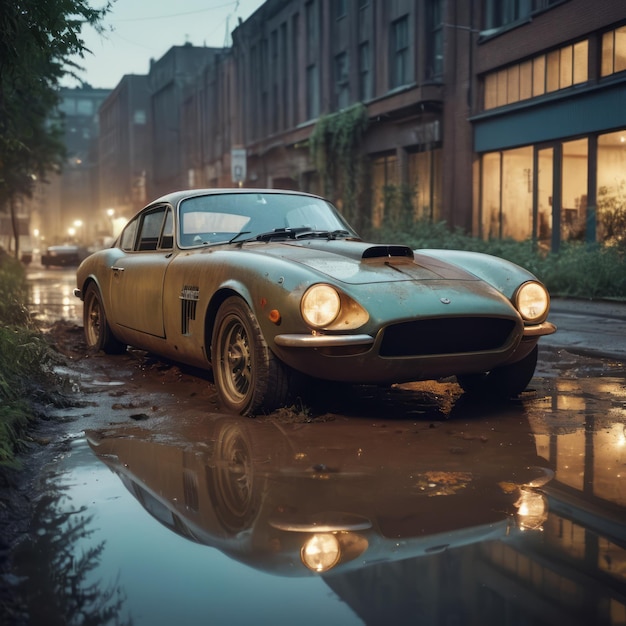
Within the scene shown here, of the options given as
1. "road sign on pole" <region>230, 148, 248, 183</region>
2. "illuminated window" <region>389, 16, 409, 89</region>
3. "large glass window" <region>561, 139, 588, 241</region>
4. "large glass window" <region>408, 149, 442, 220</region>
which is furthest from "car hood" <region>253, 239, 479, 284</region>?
→ "illuminated window" <region>389, 16, 409, 89</region>

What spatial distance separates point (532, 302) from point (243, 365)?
71.3 inches

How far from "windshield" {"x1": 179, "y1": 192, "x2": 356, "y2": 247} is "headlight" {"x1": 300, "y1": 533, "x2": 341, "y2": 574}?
3518mm

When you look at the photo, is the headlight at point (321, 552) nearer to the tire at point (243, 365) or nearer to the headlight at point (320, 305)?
the headlight at point (320, 305)

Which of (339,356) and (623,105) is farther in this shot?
(623,105)

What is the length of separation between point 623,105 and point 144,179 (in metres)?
59.3

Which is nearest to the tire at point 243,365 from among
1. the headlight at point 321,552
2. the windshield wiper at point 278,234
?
the windshield wiper at point 278,234

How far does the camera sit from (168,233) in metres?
7.10

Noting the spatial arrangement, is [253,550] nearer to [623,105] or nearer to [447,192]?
[623,105]

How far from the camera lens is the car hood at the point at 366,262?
5.34 metres

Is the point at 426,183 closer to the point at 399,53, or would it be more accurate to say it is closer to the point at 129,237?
the point at 399,53

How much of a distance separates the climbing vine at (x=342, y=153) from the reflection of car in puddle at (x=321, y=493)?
2623 centimetres

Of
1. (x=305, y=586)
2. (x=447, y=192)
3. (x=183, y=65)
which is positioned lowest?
(x=305, y=586)

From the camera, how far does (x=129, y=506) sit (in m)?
3.68

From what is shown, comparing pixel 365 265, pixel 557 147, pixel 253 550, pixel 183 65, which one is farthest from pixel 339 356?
pixel 183 65
